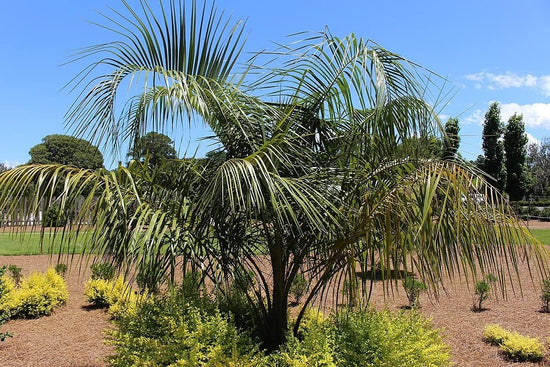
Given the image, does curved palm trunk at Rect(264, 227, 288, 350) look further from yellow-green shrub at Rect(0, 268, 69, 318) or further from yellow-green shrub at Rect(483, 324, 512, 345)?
yellow-green shrub at Rect(0, 268, 69, 318)

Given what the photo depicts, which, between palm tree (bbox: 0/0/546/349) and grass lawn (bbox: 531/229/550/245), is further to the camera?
grass lawn (bbox: 531/229/550/245)

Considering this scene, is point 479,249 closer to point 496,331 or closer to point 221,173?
point 221,173

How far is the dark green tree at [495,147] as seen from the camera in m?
25.2

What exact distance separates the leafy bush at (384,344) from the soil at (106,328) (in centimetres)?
25

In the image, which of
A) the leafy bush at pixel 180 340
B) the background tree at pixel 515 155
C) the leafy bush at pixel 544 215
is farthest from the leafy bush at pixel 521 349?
the leafy bush at pixel 544 215

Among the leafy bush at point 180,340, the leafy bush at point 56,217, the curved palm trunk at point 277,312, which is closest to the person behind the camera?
the leafy bush at point 56,217

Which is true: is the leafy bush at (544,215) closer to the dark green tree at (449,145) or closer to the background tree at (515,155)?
the background tree at (515,155)

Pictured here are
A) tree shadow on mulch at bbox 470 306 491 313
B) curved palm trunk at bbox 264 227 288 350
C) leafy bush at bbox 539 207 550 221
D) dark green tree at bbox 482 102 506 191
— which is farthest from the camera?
leafy bush at bbox 539 207 550 221

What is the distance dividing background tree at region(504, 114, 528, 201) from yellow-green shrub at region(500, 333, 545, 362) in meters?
24.8

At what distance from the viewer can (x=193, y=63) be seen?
141 inches

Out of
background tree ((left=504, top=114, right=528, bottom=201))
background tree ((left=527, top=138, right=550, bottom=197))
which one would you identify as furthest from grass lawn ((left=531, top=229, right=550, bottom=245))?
background tree ((left=527, top=138, right=550, bottom=197))

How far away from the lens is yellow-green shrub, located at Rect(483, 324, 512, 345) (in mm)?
5520

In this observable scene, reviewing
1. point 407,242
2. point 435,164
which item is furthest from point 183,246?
point 435,164

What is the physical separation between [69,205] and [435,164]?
96.7 inches
